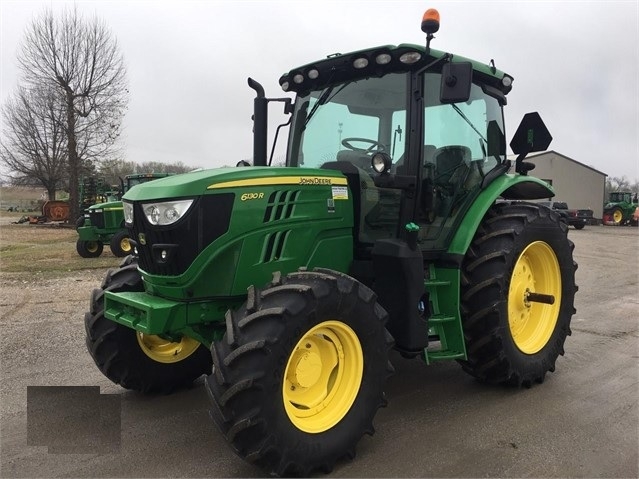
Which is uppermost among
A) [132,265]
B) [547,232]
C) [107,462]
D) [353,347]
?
[547,232]

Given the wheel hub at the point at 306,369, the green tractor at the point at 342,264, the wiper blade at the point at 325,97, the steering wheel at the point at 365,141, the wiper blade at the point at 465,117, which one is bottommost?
the wheel hub at the point at 306,369

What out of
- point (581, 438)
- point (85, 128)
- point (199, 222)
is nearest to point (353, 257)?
point (199, 222)

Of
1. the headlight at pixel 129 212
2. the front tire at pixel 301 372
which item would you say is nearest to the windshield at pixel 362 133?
the front tire at pixel 301 372

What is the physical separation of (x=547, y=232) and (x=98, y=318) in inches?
139

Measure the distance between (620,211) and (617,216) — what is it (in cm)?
39

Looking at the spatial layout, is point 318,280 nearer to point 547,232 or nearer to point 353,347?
point 353,347

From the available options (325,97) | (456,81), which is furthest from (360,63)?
Answer: (456,81)

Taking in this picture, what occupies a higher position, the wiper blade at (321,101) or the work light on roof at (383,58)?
the work light on roof at (383,58)

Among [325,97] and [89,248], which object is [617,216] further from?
[325,97]

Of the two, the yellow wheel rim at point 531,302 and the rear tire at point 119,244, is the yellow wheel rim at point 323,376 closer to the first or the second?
the yellow wheel rim at point 531,302

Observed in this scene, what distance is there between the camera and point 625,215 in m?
34.0

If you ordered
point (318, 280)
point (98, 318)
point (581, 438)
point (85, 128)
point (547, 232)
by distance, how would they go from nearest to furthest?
point (318, 280)
point (581, 438)
point (98, 318)
point (547, 232)
point (85, 128)

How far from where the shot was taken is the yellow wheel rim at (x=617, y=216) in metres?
34.1

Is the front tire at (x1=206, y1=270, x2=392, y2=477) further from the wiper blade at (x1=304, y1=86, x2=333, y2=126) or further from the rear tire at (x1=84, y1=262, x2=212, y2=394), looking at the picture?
the wiper blade at (x1=304, y1=86, x2=333, y2=126)
